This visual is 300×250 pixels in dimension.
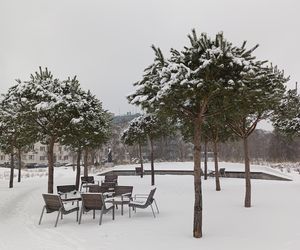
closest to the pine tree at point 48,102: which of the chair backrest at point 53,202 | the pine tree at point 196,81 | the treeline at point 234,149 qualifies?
the chair backrest at point 53,202

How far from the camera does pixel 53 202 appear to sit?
9.48 meters

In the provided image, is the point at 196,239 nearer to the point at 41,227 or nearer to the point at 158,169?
the point at 41,227

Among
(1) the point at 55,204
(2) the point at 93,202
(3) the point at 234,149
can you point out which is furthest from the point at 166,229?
(3) the point at 234,149

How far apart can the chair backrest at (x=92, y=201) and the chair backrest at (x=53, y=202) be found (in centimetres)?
66

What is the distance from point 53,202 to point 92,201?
1075 millimetres

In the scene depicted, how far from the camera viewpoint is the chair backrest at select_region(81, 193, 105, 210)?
372 inches

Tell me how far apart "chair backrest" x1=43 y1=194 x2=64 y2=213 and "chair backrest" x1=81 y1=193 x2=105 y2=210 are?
656mm

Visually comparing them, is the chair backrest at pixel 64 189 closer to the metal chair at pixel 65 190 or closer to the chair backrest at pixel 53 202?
the metal chair at pixel 65 190

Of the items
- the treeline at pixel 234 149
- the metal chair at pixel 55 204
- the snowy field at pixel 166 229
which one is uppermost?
the treeline at pixel 234 149

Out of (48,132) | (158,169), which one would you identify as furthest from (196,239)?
(158,169)

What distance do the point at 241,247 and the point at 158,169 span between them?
27.7 m

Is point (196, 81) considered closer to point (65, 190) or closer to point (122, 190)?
point (122, 190)

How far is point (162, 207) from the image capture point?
11.8 metres

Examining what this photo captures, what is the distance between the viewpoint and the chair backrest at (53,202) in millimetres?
9266
